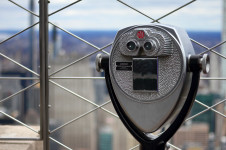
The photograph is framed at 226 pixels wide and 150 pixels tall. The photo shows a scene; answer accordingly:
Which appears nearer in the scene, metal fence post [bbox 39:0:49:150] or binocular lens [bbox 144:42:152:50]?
binocular lens [bbox 144:42:152:50]

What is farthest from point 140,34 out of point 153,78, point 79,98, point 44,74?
point 79,98

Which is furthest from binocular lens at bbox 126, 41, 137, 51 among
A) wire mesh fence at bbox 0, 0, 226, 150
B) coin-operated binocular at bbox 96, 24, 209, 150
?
wire mesh fence at bbox 0, 0, 226, 150

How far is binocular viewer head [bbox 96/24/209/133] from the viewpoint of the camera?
5.29 ft

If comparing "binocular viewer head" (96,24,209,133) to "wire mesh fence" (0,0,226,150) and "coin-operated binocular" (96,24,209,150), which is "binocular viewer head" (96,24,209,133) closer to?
"coin-operated binocular" (96,24,209,150)

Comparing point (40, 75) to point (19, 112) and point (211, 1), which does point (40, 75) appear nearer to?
point (19, 112)

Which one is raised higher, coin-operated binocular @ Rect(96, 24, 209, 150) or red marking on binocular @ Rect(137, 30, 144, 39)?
red marking on binocular @ Rect(137, 30, 144, 39)

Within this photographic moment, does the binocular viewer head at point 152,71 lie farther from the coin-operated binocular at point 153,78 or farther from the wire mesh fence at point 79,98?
the wire mesh fence at point 79,98

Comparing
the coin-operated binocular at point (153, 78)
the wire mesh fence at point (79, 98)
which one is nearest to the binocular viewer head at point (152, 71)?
the coin-operated binocular at point (153, 78)

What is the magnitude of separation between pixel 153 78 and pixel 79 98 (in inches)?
46.6

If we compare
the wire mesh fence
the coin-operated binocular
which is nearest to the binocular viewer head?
the coin-operated binocular

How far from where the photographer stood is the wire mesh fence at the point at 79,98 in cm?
240

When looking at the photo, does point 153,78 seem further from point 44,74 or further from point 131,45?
point 44,74

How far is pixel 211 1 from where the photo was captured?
2.88 m

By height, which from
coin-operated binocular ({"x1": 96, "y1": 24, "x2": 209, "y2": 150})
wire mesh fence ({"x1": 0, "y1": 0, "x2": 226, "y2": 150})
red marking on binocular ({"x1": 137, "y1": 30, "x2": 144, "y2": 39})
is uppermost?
red marking on binocular ({"x1": 137, "y1": 30, "x2": 144, "y2": 39})
